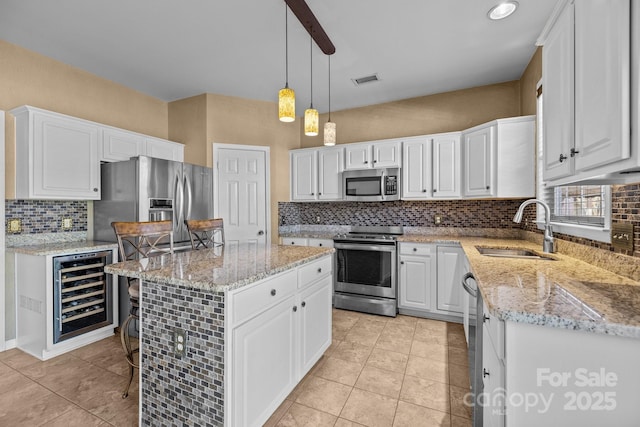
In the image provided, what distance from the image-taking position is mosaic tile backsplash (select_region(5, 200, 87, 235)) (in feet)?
8.96

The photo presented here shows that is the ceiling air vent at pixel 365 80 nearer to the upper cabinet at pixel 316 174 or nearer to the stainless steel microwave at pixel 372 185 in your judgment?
the upper cabinet at pixel 316 174

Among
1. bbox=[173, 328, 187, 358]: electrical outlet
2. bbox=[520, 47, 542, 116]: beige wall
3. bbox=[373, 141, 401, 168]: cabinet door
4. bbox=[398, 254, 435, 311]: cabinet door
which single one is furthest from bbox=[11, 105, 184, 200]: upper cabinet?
bbox=[520, 47, 542, 116]: beige wall

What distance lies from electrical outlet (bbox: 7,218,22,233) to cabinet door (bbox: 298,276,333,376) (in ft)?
9.27

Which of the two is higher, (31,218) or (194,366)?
(31,218)

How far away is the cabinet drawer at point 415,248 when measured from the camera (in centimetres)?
328

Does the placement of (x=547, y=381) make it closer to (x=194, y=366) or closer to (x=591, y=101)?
(x=591, y=101)

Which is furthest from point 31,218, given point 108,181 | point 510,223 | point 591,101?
point 510,223

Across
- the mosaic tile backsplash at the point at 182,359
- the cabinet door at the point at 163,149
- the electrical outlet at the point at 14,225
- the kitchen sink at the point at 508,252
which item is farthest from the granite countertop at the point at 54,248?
the kitchen sink at the point at 508,252

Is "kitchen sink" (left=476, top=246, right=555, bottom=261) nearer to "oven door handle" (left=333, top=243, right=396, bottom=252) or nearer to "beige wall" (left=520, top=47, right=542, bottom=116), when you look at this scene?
"oven door handle" (left=333, top=243, right=396, bottom=252)

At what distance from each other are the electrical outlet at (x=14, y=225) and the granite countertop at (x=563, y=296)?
12.4 feet

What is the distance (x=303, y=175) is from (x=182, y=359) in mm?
3187

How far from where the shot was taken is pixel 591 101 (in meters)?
1.07

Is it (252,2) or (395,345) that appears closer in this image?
(252,2)

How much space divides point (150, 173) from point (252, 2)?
6.08 feet
